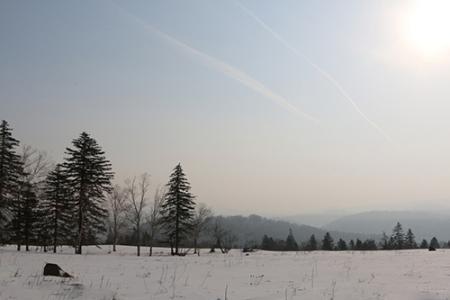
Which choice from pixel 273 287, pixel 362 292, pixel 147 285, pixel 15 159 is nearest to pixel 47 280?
pixel 147 285

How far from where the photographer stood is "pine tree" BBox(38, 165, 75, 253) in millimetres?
45719

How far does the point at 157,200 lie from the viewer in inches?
2474

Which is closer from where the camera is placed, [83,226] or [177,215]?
[83,226]

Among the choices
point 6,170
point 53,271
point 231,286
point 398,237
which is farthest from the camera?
point 398,237

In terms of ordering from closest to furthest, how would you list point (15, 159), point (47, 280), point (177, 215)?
1. point (47, 280)
2. point (15, 159)
3. point (177, 215)

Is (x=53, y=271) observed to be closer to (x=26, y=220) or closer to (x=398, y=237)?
(x=26, y=220)

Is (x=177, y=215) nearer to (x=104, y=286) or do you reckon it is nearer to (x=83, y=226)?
(x=83, y=226)

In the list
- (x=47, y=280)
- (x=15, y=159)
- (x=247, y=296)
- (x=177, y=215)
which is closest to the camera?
(x=247, y=296)

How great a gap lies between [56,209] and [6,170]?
9.88m

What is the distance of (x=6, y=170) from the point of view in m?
38.1

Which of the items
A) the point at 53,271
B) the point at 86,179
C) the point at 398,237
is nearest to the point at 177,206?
the point at 86,179

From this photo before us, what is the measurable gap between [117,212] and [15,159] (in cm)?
2245

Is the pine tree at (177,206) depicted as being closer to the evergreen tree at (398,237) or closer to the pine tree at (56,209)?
the pine tree at (56,209)

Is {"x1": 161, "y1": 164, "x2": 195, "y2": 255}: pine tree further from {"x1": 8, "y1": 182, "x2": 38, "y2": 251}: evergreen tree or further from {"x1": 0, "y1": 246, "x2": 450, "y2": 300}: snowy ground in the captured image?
{"x1": 0, "y1": 246, "x2": 450, "y2": 300}: snowy ground
